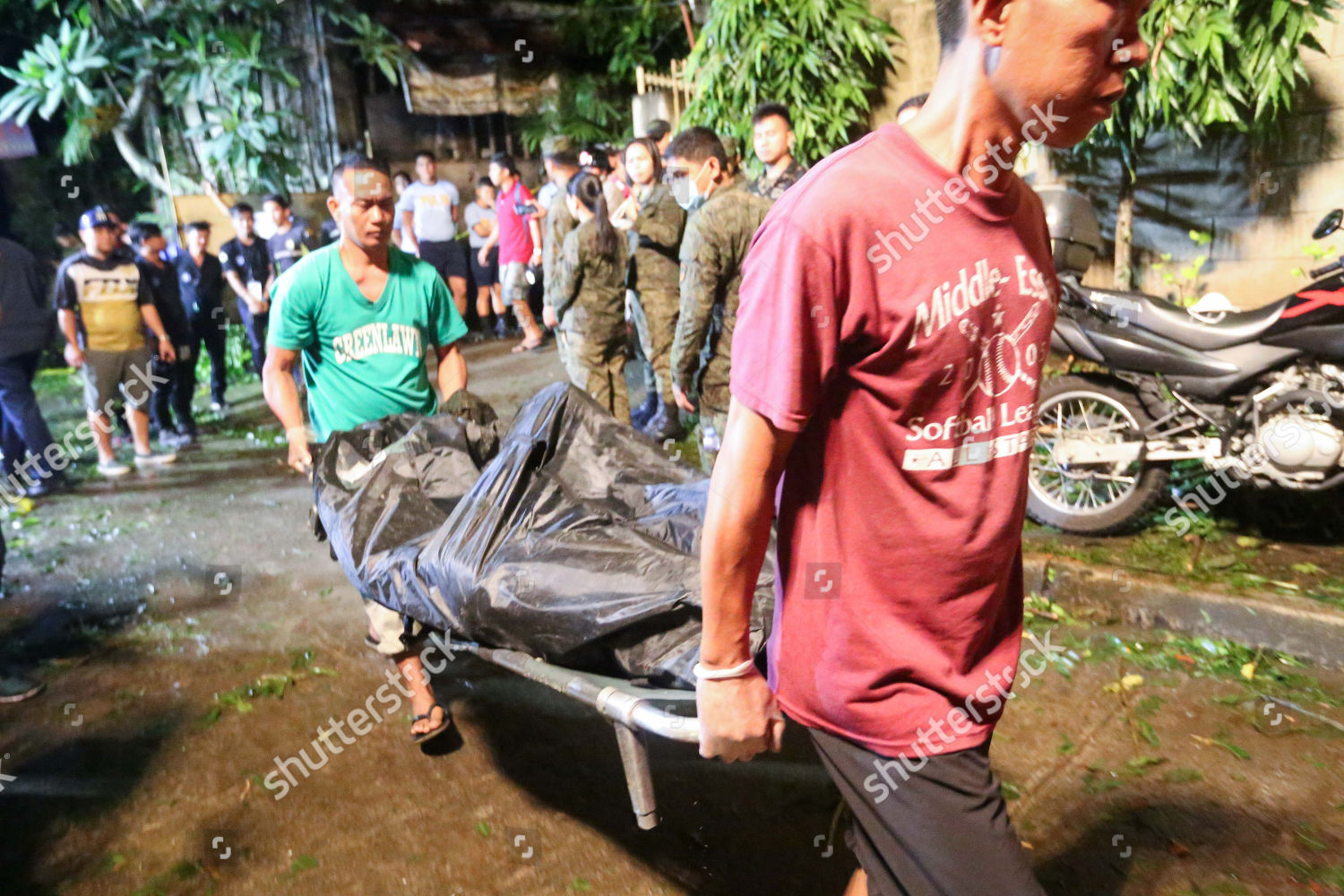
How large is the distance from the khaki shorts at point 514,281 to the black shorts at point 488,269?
1.43 m

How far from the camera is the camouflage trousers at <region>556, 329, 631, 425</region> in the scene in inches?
271

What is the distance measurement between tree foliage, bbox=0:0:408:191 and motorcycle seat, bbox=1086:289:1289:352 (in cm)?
1183

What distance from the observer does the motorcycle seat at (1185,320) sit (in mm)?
4301

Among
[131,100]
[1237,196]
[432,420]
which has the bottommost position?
[432,420]

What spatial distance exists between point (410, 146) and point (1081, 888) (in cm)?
1552

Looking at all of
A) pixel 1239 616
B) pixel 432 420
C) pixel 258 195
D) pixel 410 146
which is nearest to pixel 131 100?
pixel 258 195

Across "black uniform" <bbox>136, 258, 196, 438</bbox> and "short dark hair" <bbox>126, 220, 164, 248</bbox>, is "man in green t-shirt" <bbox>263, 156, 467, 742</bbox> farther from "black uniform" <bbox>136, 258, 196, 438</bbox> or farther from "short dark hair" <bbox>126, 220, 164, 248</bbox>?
"short dark hair" <bbox>126, 220, 164, 248</bbox>

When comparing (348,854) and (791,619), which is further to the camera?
(348,854)

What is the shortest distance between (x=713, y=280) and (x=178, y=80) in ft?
37.7

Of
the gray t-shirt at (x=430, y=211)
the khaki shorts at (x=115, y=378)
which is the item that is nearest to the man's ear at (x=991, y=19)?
the khaki shorts at (x=115, y=378)

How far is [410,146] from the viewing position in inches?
619

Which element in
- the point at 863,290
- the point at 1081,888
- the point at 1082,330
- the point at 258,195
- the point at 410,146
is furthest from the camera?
the point at 410,146

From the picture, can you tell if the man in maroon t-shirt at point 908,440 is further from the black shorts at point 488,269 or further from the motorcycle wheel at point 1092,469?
the black shorts at point 488,269

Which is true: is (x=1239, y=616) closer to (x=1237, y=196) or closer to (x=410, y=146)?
(x=1237, y=196)
